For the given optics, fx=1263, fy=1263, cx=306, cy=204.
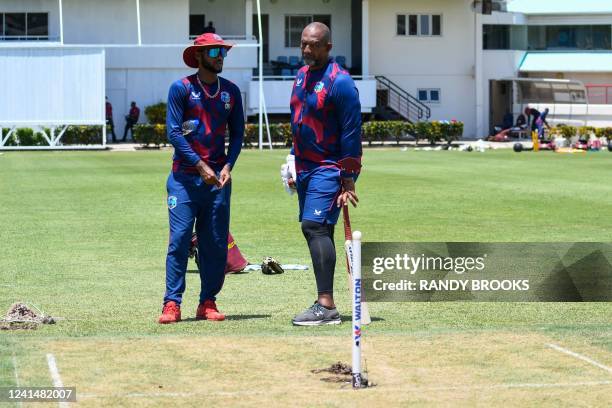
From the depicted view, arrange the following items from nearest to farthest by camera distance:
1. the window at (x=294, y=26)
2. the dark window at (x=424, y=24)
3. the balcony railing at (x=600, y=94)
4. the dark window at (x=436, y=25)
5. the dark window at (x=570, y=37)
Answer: the window at (x=294, y=26)
the balcony railing at (x=600, y=94)
the dark window at (x=424, y=24)
the dark window at (x=436, y=25)
the dark window at (x=570, y=37)

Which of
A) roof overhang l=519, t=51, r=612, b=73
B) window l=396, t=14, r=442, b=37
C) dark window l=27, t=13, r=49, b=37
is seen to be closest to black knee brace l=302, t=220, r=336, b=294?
dark window l=27, t=13, r=49, b=37

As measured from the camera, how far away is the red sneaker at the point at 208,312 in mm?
9867

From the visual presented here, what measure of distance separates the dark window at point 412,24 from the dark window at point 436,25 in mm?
906

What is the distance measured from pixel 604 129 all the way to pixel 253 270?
37.8 meters

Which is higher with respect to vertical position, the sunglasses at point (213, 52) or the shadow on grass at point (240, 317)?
the sunglasses at point (213, 52)

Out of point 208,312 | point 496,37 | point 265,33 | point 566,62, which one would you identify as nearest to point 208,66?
point 208,312

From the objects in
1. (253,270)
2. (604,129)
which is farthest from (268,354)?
(604,129)

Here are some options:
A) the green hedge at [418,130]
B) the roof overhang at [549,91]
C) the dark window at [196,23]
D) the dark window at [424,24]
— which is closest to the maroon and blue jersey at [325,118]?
the green hedge at [418,130]

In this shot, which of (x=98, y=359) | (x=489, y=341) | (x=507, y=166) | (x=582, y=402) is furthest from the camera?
(x=507, y=166)

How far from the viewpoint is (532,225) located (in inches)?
713

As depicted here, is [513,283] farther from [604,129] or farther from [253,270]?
[604,129]

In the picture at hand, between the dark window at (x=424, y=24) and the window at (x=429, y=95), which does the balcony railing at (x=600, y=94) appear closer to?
the window at (x=429, y=95)

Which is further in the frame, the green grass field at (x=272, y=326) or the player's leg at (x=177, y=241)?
the player's leg at (x=177, y=241)

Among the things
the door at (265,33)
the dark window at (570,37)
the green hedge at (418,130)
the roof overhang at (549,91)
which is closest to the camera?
the green hedge at (418,130)
